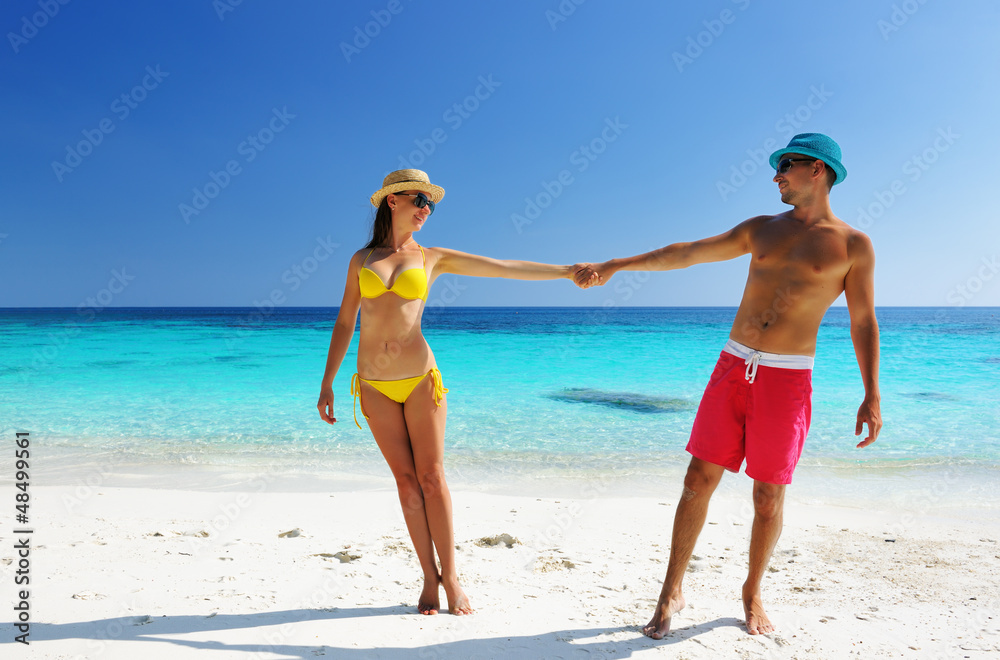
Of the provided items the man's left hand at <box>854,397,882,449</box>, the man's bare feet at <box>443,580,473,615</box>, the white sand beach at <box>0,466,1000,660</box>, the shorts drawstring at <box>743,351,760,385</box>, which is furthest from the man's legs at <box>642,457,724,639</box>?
the man's bare feet at <box>443,580,473,615</box>

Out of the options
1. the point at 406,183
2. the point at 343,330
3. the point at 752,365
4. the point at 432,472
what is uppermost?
the point at 406,183

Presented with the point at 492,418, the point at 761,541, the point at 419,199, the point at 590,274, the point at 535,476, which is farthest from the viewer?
the point at 492,418

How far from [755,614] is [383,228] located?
279 cm

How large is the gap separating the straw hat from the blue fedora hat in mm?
1858

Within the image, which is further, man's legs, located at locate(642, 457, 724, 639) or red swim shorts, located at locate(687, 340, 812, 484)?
man's legs, located at locate(642, 457, 724, 639)

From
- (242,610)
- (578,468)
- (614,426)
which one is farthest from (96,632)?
(614,426)

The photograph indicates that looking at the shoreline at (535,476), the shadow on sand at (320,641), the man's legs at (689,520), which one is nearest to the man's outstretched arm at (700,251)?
the man's legs at (689,520)

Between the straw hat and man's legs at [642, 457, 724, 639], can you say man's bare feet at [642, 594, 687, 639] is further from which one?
the straw hat

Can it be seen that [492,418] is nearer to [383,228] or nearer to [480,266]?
[480,266]

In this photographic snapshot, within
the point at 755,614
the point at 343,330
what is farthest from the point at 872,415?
the point at 343,330

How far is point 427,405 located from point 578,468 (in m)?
4.06

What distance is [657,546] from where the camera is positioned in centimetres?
407

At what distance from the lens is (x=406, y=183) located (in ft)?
10.2

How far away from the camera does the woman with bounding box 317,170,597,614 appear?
2990 mm
